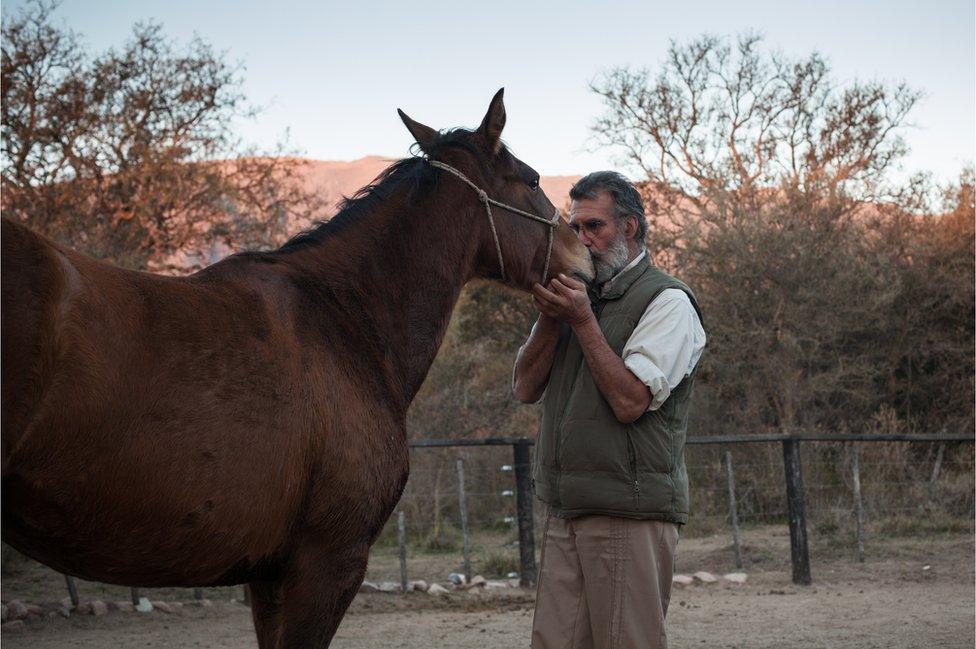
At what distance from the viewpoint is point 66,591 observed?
7.64 metres

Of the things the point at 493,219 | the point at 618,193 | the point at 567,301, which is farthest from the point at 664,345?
the point at 493,219

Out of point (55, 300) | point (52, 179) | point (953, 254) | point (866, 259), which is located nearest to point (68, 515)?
point (55, 300)

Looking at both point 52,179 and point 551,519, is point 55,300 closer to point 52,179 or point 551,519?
point 551,519

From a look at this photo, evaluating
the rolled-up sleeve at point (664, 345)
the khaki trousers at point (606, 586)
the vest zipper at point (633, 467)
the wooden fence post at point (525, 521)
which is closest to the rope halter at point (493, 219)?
the rolled-up sleeve at point (664, 345)

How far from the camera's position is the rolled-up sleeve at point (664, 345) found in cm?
270

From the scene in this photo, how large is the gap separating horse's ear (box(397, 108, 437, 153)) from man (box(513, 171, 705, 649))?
26.4 inches

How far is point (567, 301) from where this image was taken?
281cm

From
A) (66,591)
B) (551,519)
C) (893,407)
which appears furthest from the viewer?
(893,407)

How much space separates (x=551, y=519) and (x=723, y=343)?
453 inches

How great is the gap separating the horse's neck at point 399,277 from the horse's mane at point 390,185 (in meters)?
0.03

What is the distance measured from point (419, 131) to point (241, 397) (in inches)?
49.3

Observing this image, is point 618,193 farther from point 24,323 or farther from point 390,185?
point 24,323

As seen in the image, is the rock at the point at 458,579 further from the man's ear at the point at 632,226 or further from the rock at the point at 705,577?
the man's ear at the point at 632,226

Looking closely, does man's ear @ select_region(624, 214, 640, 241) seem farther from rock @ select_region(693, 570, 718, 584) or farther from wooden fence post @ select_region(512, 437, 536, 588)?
rock @ select_region(693, 570, 718, 584)
